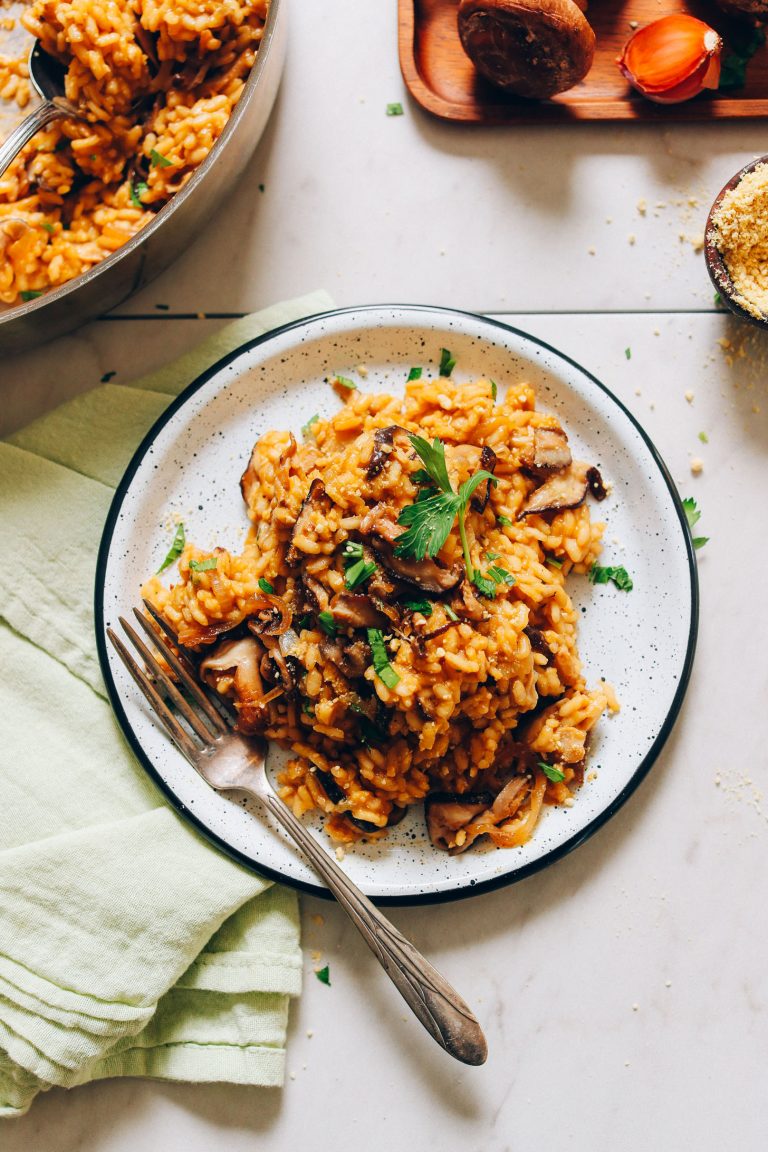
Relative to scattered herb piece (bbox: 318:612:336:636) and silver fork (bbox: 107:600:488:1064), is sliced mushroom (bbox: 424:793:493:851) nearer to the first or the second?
silver fork (bbox: 107:600:488:1064)

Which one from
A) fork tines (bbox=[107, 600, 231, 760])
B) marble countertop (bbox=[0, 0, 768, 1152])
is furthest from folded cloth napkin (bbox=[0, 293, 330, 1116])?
fork tines (bbox=[107, 600, 231, 760])

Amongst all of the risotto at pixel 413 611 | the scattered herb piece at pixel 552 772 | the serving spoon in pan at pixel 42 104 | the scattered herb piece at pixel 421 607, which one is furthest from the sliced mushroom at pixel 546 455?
the serving spoon in pan at pixel 42 104

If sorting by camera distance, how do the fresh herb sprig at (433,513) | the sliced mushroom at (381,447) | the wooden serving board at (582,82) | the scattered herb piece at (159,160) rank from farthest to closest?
→ the wooden serving board at (582,82) → the scattered herb piece at (159,160) → the sliced mushroom at (381,447) → the fresh herb sprig at (433,513)

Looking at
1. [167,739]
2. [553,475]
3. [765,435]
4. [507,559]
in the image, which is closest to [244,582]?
[167,739]

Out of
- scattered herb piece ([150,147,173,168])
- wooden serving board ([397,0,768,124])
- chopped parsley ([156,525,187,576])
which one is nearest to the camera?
scattered herb piece ([150,147,173,168])

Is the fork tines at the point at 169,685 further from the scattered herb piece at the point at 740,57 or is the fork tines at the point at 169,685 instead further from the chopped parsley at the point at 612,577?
the scattered herb piece at the point at 740,57

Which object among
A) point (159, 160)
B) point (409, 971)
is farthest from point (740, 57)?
point (409, 971)
